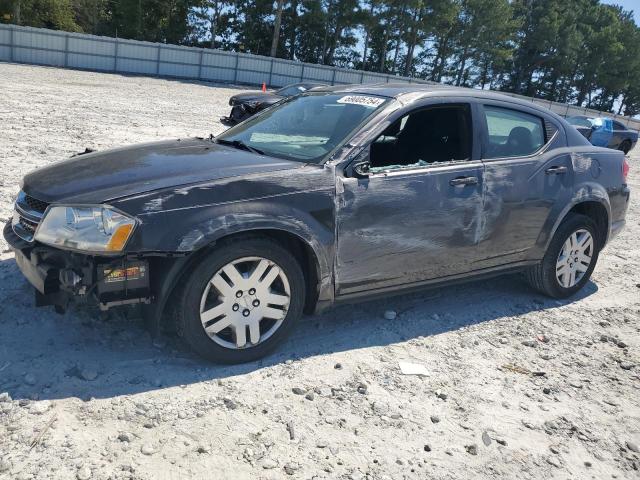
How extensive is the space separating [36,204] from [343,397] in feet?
6.88

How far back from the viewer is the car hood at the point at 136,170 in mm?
3278

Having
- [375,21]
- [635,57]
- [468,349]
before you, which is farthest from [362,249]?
[635,57]

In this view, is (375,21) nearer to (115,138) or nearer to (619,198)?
(115,138)

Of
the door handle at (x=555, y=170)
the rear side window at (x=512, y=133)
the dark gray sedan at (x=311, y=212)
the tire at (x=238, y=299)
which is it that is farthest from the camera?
the door handle at (x=555, y=170)

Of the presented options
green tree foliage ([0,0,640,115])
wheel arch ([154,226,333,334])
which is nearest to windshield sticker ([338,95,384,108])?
wheel arch ([154,226,333,334])

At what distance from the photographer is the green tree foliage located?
153 feet

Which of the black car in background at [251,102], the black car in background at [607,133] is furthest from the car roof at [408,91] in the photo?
the black car in background at [607,133]

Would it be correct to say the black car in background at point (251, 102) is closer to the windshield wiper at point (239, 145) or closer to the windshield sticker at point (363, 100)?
the windshield wiper at point (239, 145)

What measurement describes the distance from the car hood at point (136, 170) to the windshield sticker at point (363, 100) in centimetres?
78

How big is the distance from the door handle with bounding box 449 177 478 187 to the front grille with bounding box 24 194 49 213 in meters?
2.62

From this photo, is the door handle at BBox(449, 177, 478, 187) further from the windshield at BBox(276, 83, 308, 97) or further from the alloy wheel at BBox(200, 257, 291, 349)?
the windshield at BBox(276, 83, 308, 97)

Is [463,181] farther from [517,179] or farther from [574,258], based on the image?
[574,258]

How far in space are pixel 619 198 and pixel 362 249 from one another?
2.95 metres

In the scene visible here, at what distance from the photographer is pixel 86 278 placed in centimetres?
312
